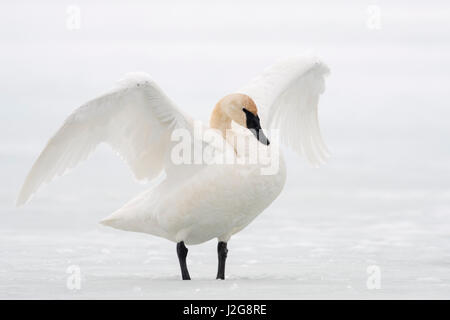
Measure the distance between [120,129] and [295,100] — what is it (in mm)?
3112

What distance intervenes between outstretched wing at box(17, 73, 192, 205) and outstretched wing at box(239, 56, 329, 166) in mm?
1508

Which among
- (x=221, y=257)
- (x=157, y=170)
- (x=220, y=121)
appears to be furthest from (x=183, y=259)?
(x=220, y=121)

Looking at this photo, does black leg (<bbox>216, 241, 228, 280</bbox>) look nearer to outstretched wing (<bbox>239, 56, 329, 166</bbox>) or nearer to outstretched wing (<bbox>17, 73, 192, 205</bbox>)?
outstretched wing (<bbox>17, 73, 192, 205</bbox>)

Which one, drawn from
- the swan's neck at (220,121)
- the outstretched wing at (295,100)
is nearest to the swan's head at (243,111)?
the swan's neck at (220,121)

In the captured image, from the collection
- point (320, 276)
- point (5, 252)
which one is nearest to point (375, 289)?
point (320, 276)

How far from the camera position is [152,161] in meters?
10.5

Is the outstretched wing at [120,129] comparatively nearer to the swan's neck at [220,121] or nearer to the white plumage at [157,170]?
the white plumage at [157,170]

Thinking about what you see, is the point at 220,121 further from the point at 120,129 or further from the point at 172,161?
the point at 120,129

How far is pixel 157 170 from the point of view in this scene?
10.5 meters

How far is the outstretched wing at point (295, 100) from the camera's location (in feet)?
37.3

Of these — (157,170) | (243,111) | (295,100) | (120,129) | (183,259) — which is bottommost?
(183,259)

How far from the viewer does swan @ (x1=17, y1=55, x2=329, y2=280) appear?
9.64 metres

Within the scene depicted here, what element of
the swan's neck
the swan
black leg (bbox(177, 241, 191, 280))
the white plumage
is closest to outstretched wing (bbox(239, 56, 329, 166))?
the white plumage

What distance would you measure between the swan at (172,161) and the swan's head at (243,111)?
0.01m
